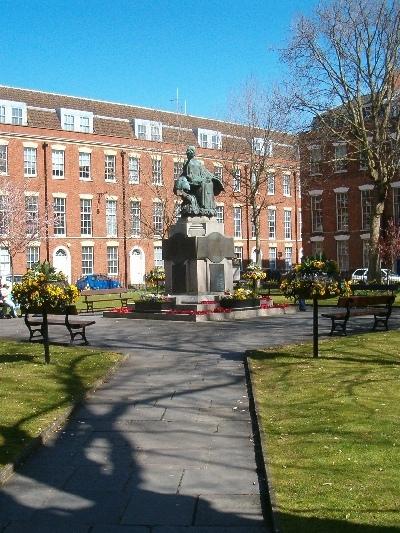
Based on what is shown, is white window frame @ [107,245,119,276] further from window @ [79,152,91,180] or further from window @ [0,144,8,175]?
window @ [0,144,8,175]

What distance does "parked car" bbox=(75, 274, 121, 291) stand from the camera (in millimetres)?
50531

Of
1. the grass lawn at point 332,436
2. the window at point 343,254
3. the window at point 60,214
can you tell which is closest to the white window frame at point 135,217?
the window at point 60,214

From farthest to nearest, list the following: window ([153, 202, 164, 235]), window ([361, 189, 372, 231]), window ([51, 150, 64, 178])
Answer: window ([153, 202, 164, 235]) < window ([361, 189, 372, 231]) < window ([51, 150, 64, 178])

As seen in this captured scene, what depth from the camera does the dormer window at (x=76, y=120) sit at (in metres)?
53.1

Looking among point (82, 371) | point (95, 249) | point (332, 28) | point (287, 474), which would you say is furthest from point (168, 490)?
point (95, 249)

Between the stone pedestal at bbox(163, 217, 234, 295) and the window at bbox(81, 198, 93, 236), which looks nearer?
the stone pedestal at bbox(163, 217, 234, 295)

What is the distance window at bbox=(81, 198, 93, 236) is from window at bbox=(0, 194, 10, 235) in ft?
23.0

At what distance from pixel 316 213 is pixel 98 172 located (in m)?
17.8

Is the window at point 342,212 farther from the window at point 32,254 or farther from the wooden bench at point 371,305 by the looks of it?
the wooden bench at point 371,305

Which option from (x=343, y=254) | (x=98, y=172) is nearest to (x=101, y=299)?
(x=98, y=172)

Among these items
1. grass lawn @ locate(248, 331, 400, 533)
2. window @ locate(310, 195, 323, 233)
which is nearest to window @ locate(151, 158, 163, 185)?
window @ locate(310, 195, 323, 233)

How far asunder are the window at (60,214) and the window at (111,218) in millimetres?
3878

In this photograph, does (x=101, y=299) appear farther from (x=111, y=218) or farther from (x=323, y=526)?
(x=323, y=526)

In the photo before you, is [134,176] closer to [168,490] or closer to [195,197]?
[195,197]
